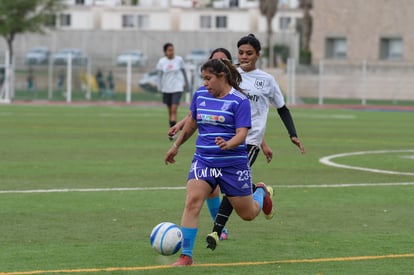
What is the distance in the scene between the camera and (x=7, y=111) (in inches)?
1658

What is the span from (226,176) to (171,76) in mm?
19433

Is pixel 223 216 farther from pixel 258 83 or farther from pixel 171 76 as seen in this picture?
pixel 171 76

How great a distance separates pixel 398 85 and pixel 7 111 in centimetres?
2688

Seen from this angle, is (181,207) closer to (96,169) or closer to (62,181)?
(62,181)

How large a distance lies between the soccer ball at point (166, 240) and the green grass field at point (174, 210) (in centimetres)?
18

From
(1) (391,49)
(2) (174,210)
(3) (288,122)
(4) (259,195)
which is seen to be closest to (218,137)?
(4) (259,195)

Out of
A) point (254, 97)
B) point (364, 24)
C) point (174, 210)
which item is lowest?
point (174, 210)

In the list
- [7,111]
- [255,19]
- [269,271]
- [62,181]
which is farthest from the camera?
[255,19]

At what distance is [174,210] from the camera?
45.1 feet

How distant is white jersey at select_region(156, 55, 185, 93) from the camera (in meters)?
29.3

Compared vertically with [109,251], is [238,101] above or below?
above

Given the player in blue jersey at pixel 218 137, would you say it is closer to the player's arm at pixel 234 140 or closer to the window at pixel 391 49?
the player's arm at pixel 234 140

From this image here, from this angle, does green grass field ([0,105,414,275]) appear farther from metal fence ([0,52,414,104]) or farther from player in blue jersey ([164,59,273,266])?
metal fence ([0,52,414,104])

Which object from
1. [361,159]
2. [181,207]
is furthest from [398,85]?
[181,207]
